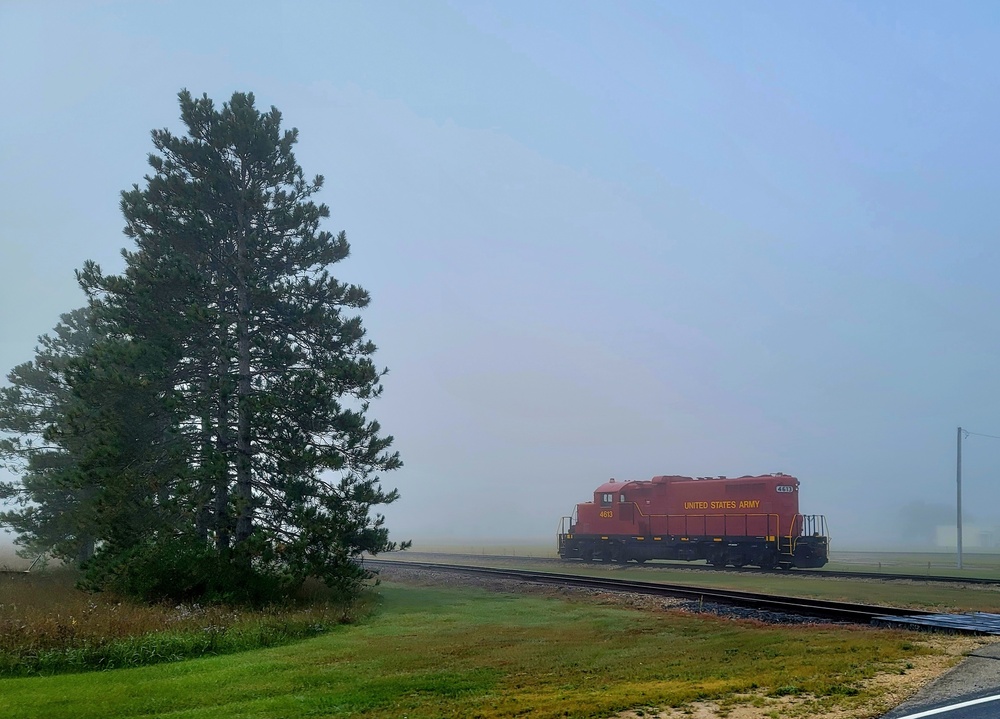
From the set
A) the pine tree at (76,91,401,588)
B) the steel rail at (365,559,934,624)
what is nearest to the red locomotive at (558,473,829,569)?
the steel rail at (365,559,934,624)

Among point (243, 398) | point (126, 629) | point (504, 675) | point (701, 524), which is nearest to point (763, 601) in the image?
point (504, 675)

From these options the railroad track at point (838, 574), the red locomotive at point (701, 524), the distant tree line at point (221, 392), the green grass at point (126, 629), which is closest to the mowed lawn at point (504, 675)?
the green grass at point (126, 629)

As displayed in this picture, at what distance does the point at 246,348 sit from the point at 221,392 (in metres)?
2.90

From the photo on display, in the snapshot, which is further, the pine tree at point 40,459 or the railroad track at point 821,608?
the pine tree at point 40,459

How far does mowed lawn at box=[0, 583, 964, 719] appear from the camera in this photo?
1234 centimetres

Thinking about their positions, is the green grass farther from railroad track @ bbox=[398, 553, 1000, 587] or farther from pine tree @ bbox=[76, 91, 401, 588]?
railroad track @ bbox=[398, 553, 1000, 587]

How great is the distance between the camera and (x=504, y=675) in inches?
583

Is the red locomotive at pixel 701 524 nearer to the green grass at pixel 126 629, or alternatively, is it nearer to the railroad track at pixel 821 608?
the railroad track at pixel 821 608

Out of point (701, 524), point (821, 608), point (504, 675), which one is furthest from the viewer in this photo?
point (701, 524)

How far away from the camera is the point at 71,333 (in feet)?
145

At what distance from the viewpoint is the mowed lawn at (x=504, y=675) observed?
1234 cm

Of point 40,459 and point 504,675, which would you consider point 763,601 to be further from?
point 40,459

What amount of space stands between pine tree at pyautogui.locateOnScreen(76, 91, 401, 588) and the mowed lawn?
7.82 m

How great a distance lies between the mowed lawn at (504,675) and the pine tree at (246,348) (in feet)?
25.7
